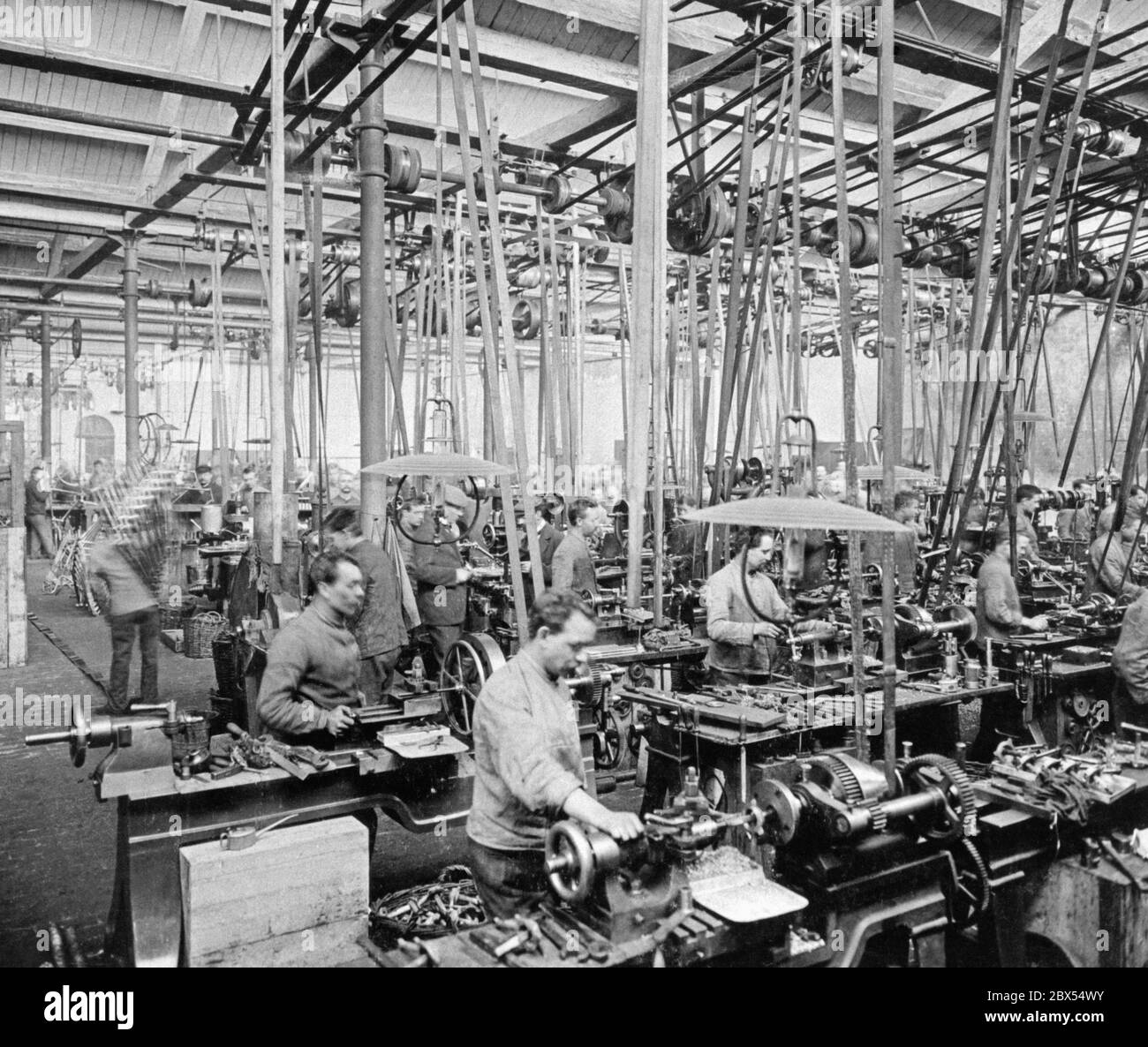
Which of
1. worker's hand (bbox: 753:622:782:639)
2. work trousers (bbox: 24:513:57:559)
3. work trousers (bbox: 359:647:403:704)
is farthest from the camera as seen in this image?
work trousers (bbox: 24:513:57:559)

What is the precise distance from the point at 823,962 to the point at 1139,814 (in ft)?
4.77

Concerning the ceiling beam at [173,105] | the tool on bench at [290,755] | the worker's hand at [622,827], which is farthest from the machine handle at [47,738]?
the ceiling beam at [173,105]

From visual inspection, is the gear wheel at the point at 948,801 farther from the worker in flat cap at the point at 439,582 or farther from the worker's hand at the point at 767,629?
the worker in flat cap at the point at 439,582

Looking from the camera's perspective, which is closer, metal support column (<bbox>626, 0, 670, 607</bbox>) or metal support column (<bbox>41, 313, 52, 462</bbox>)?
metal support column (<bbox>626, 0, 670, 607</bbox>)

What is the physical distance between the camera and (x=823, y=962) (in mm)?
2592

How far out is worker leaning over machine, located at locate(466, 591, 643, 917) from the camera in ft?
9.07

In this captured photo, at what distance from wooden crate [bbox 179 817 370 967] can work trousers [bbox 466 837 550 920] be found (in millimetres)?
471

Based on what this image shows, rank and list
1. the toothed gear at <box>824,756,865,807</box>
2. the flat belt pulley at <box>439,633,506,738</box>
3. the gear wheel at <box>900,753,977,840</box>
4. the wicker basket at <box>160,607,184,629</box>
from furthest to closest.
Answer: the wicker basket at <box>160,607,184,629</box>, the flat belt pulley at <box>439,633,506,738</box>, the gear wheel at <box>900,753,977,840</box>, the toothed gear at <box>824,756,865,807</box>

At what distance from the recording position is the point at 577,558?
6.13 meters

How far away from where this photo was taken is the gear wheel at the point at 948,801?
2.79 meters

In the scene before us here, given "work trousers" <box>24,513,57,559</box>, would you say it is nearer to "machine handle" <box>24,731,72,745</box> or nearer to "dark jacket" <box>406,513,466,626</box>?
"dark jacket" <box>406,513,466,626</box>

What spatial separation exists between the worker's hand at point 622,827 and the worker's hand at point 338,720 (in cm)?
161

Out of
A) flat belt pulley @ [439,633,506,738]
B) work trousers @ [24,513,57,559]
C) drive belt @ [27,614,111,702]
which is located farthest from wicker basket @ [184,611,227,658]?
work trousers @ [24,513,57,559]
